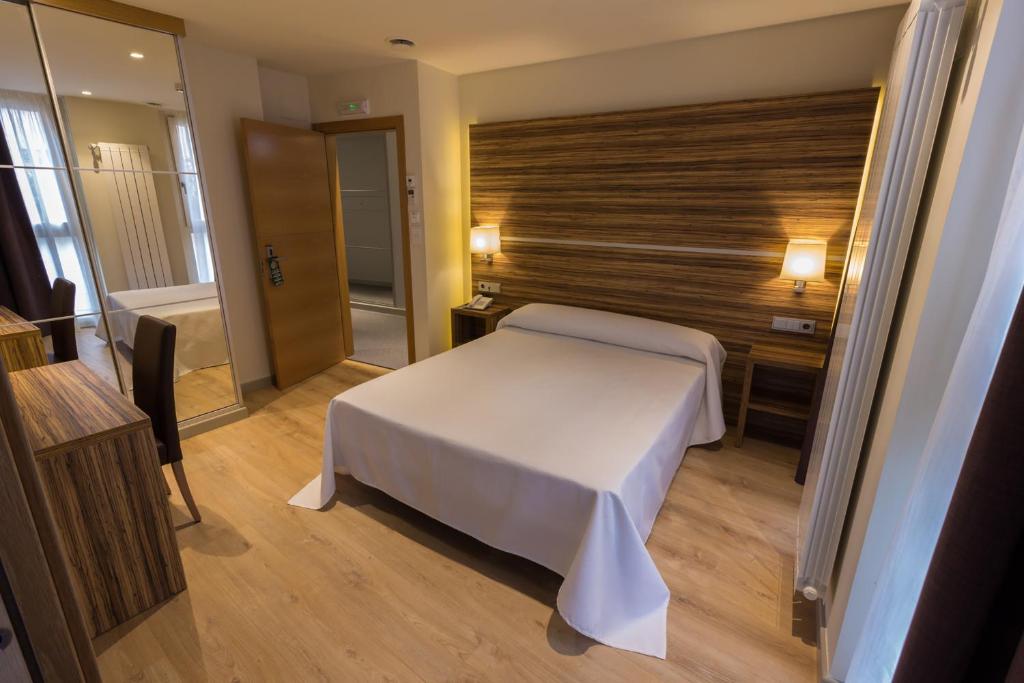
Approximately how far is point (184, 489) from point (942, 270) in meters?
2.85

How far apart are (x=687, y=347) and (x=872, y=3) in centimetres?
194

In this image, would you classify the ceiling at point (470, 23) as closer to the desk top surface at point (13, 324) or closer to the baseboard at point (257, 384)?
the desk top surface at point (13, 324)

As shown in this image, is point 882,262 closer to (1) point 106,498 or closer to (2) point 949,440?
(2) point 949,440

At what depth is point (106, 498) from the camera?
1.66 m

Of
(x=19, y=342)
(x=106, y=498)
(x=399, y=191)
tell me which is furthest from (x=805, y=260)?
(x=19, y=342)

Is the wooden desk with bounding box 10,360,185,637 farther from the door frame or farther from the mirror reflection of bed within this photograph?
the door frame

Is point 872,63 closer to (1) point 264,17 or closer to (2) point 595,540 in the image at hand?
(2) point 595,540

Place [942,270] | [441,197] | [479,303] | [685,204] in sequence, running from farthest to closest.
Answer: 1. [479,303]
2. [441,197]
3. [685,204]
4. [942,270]

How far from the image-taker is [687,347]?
287 cm

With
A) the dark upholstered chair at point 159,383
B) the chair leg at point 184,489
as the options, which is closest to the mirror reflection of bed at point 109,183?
the dark upholstered chair at point 159,383

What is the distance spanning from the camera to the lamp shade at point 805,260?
102 inches

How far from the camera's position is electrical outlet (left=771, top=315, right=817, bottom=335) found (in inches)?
112

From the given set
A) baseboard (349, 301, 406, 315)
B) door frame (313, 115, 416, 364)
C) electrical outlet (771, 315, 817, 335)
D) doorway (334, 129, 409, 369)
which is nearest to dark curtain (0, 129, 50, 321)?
door frame (313, 115, 416, 364)

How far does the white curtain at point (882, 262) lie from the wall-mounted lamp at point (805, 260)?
Result: 93 cm
